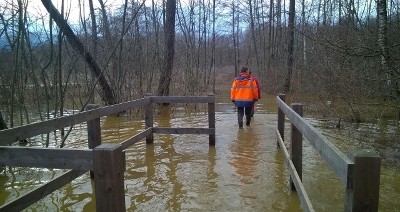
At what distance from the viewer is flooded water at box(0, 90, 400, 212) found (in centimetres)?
506

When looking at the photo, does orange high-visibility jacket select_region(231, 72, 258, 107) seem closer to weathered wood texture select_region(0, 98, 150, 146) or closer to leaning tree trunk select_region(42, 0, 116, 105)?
leaning tree trunk select_region(42, 0, 116, 105)

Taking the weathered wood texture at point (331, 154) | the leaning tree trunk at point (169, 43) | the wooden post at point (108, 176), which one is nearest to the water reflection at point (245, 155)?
the weathered wood texture at point (331, 154)

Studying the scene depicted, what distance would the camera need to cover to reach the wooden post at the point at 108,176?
242cm

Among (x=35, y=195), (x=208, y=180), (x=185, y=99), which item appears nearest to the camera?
(x=35, y=195)

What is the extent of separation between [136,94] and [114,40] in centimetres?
235

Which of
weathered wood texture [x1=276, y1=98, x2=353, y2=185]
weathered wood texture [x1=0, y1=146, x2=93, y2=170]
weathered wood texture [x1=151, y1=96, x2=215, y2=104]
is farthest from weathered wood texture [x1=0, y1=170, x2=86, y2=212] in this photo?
weathered wood texture [x1=151, y1=96, x2=215, y2=104]

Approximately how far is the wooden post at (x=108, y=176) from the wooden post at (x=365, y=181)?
5.30 ft

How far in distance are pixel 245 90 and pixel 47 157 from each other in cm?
803

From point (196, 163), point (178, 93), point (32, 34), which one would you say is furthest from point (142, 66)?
point (196, 163)

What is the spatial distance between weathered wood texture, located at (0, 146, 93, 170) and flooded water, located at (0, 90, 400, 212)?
2.39 m

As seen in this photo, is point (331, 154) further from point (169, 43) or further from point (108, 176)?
point (169, 43)

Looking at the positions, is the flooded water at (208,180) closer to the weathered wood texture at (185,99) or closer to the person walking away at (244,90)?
the weathered wood texture at (185,99)

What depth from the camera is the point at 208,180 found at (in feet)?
19.8

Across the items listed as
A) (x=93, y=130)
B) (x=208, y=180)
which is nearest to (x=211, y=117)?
(x=208, y=180)
